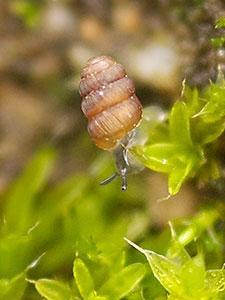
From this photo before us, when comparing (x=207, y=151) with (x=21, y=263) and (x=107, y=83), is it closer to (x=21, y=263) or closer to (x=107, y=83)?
(x=107, y=83)

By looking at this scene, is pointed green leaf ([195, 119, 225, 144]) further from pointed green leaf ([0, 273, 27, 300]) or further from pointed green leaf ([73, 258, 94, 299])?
pointed green leaf ([0, 273, 27, 300])

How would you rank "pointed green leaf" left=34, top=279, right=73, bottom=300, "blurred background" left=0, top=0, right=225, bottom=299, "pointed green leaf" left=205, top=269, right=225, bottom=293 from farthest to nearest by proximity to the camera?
"blurred background" left=0, top=0, right=225, bottom=299
"pointed green leaf" left=34, top=279, right=73, bottom=300
"pointed green leaf" left=205, top=269, right=225, bottom=293

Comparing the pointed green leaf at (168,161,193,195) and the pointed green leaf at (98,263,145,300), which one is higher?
the pointed green leaf at (168,161,193,195)

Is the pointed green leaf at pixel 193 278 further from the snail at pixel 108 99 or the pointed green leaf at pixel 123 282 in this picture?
the snail at pixel 108 99

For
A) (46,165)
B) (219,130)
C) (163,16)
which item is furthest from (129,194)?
(163,16)

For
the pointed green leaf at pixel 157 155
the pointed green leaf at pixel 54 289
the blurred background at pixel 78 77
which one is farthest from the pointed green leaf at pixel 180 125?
the pointed green leaf at pixel 54 289

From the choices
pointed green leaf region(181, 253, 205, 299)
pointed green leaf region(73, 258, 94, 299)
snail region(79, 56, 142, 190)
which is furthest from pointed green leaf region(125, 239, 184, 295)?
snail region(79, 56, 142, 190)
